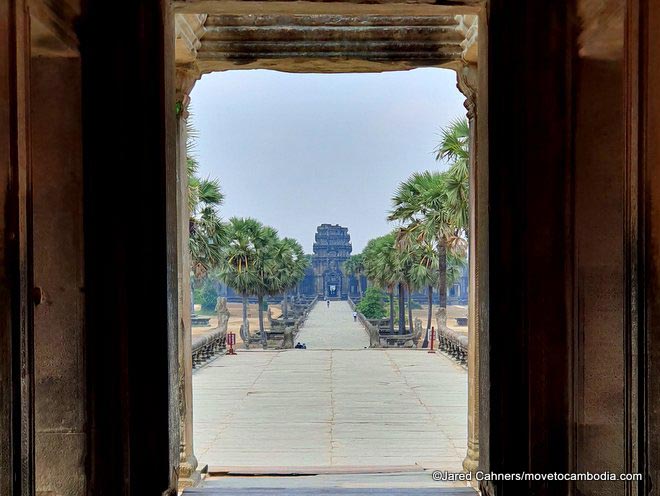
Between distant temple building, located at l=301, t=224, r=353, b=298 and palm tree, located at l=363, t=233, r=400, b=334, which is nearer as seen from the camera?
palm tree, located at l=363, t=233, r=400, b=334

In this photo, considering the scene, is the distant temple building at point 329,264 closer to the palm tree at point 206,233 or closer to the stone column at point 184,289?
the palm tree at point 206,233

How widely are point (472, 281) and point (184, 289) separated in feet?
7.93

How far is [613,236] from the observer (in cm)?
260

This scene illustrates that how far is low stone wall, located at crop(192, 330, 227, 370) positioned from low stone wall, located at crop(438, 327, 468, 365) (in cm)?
633

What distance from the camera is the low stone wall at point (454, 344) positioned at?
14055mm

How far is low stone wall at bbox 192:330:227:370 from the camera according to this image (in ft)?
45.5

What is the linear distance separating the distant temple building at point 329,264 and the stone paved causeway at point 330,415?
264ft

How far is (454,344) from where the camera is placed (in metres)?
15.1

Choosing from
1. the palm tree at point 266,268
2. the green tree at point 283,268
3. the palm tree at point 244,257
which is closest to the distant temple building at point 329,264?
the green tree at point 283,268

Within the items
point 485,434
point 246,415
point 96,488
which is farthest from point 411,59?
point 246,415

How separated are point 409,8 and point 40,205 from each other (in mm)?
2162

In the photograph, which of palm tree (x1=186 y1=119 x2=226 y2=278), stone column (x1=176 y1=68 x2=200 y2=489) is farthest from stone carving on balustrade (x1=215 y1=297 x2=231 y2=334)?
stone column (x1=176 y1=68 x2=200 y2=489)

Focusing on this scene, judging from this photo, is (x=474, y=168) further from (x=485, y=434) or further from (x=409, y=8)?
(x=485, y=434)

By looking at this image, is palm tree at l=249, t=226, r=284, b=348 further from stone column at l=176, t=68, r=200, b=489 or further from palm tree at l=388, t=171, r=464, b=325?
stone column at l=176, t=68, r=200, b=489
